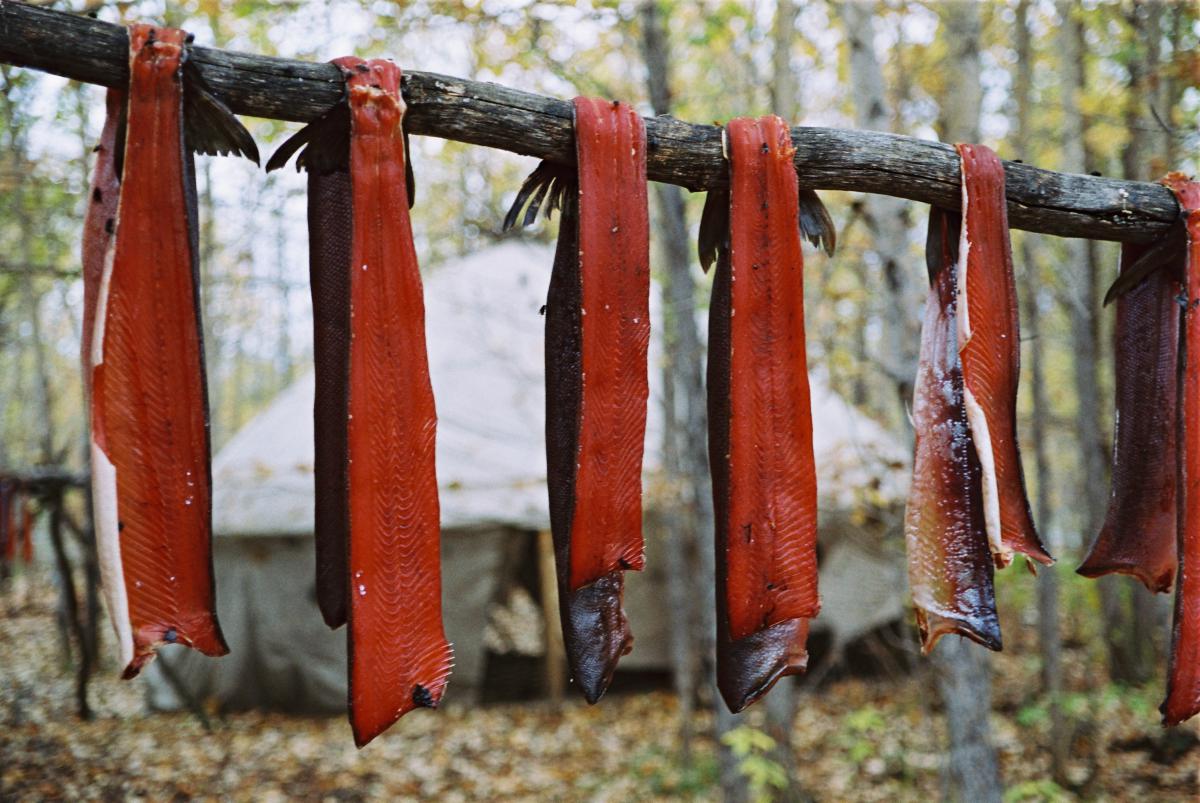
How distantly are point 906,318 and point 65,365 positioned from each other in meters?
23.4

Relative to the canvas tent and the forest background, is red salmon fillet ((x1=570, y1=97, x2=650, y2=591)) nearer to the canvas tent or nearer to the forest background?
the forest background

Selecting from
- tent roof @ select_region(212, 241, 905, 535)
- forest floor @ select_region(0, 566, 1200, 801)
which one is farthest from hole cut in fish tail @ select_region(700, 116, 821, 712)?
tent roof @ select_region(212, 241, 905, 535)

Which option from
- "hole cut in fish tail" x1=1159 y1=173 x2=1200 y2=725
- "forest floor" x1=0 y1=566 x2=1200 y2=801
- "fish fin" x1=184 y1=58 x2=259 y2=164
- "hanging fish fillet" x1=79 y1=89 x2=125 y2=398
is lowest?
"forest floor" x1=0 y1=566 x2=1200 y2=801

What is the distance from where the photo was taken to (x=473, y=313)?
9328 millimetres

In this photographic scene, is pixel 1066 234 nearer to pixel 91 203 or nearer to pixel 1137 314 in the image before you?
pixel 1137 314

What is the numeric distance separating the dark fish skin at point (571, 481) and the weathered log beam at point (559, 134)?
8.8 inches

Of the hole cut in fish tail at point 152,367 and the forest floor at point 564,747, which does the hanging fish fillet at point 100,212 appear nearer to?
the hole cut in fish tail at point 152,367

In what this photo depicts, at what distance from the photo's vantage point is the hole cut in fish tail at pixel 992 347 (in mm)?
1868

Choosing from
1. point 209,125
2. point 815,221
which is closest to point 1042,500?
point 815,221

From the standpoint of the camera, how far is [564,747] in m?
7.48

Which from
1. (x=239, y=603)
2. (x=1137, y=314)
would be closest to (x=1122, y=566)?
(x=1137, y=314)

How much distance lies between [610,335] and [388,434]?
0.49 metres

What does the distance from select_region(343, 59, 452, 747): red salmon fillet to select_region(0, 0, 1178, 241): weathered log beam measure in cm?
10

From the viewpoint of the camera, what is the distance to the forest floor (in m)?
5.50
